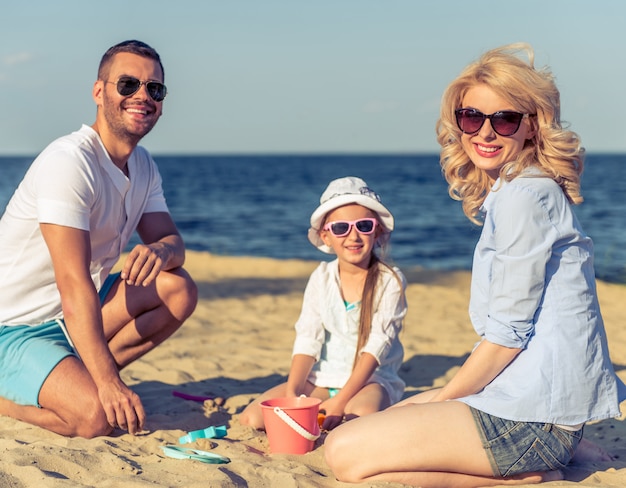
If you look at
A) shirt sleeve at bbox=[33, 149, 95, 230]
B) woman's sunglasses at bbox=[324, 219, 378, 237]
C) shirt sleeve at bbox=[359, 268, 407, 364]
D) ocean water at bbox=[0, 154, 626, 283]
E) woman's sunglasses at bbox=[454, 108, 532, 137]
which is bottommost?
ocean water at bbox=[0, 154, 626, 283]

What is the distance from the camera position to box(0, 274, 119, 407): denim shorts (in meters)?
3.63

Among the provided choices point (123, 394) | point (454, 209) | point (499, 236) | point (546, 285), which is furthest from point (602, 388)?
point (454, 209)

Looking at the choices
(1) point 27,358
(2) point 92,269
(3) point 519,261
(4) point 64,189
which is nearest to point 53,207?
(4) point 64,189

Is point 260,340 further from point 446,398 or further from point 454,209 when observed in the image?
point 454,209

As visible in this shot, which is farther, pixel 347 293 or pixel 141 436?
pixel 347 293

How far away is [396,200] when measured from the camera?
2720 cm

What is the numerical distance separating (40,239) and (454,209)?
64.7 ft

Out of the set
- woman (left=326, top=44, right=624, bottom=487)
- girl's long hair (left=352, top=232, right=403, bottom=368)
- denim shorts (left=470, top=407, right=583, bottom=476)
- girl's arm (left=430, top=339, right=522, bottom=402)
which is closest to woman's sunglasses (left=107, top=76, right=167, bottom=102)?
girl's long hair (left=352, top=232, right=403, bottom=368)

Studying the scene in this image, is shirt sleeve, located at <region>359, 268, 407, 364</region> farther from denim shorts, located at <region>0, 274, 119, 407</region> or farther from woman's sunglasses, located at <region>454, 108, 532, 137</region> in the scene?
denim shorts, located at <region>0, 274, 119, 407</region>

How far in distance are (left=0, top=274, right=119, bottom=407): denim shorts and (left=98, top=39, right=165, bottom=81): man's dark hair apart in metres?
1.33

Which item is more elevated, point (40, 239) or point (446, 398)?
point (40, 239)

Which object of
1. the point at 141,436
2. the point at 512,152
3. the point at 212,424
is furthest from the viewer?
the point at 212,424

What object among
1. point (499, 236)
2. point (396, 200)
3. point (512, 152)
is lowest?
point (396, 200)

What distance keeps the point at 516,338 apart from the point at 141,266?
1848mm
